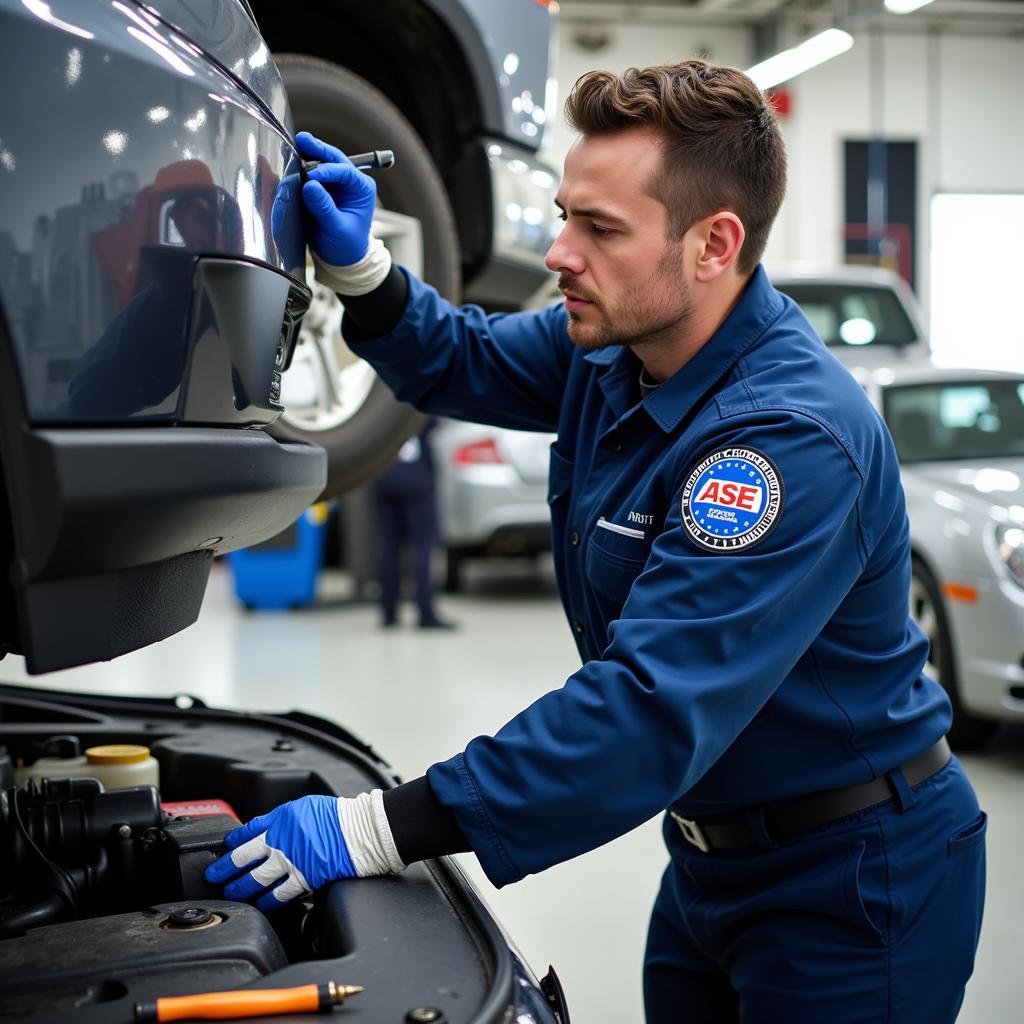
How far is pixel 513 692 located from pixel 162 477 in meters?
3.76

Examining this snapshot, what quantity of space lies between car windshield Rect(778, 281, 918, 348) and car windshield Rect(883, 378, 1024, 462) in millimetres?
865

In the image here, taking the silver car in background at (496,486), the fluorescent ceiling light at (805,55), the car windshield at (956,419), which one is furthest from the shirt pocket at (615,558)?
the fluorescent ceiling light at (805,55)

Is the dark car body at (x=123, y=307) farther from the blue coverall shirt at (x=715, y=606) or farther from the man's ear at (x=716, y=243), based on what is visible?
the man's ear at (x=716, y=243)

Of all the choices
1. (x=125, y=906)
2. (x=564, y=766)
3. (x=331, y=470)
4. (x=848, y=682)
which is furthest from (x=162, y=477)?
(x=331, y=470)

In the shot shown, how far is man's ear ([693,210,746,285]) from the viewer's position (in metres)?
1.32

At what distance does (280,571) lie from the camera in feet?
22.2

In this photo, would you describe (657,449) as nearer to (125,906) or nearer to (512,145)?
(125,906)

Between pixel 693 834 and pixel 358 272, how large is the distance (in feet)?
2.63

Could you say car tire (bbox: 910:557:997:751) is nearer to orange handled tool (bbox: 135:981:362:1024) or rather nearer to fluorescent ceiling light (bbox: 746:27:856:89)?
orange handled tool (bbox: 135:981:362:1024)

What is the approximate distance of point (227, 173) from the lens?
1.02 meters

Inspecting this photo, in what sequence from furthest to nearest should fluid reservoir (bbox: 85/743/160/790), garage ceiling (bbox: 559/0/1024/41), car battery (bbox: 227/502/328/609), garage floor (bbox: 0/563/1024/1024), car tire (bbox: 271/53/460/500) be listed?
garage ceiling (bbox: 559/0/1024/41), car battery (bbox: 227/502/328/609), garage floor (bbox: 0/563/1024/1024), car tire (bbox: 271/53/460/500), fluid reservoir (bbox: 85/743/160/790)

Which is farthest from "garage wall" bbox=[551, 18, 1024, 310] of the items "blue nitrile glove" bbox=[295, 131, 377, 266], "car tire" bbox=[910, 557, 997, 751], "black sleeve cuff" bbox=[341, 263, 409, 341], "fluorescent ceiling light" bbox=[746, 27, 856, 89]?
"blue nitrile glove" bbox=[295, 131, 377, 266]

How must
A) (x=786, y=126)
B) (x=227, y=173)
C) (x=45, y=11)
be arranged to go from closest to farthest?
(x=45, y=11) → (x=227, y=173) → (x=786, y=126)

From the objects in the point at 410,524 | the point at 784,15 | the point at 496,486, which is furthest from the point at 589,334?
the point at 784,15
